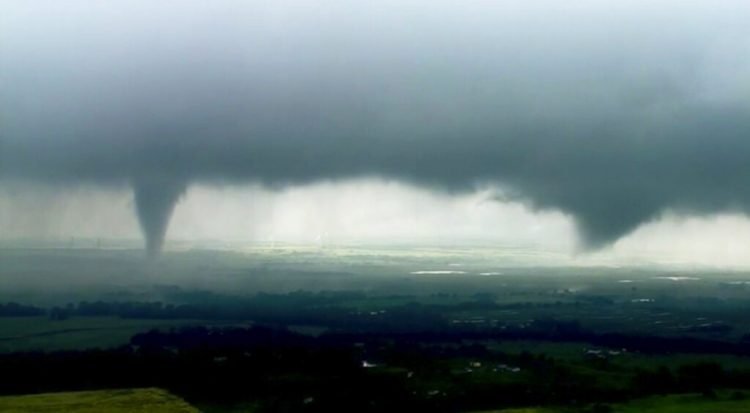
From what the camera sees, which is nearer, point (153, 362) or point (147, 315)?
point (153, 362)

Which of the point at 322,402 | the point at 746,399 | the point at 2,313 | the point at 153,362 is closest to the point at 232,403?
the point at 322,402

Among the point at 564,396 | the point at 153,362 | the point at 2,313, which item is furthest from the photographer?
the point at 2,313

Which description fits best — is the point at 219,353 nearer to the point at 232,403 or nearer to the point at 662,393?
the point at 232,403

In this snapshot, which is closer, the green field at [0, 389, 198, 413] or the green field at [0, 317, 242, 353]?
the green field at [0, 389, 198, 413]

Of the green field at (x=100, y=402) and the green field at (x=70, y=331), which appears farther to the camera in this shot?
the green field at (x=70, y=331)

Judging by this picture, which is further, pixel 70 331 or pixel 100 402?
pixel 70 331

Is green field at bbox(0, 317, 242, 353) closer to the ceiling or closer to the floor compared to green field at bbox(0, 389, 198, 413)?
closer to the floor

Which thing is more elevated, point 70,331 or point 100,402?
point 100,402

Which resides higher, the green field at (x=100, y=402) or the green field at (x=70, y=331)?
the green field at (x=100, y=402)
